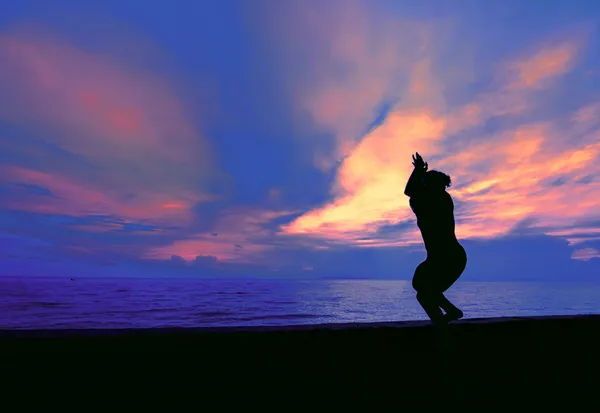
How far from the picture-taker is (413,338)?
570 centimetres

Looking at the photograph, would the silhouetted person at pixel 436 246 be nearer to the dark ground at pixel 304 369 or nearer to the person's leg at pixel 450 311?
the person's leg at pixel 450 311

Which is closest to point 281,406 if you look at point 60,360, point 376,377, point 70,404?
point 376,377

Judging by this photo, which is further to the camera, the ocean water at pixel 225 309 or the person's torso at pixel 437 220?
the ocean water at pixel 225 309

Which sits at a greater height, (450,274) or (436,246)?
(436,246)

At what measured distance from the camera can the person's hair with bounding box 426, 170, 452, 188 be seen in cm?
493

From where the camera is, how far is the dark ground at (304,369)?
117 inches

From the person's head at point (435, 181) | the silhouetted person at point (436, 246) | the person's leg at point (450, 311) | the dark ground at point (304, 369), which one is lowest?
the dark ground at point (304, 369)

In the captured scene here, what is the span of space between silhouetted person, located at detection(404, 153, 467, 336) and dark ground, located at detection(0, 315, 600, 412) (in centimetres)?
60

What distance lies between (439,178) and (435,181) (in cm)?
9

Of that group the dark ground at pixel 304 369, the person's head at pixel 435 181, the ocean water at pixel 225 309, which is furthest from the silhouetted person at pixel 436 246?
the ocean water at pixel 225 309

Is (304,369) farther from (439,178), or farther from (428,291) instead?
(439,178)

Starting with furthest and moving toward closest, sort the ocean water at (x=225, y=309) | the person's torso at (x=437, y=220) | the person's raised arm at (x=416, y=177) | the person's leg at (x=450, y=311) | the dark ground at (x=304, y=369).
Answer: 1. the ocean water at (x=225, y=309)
2. the person's raised arm at (x=416, y=177)
3. the person's torso at (x=437, y=220)
4. the person's leg at (x=450, y=311)
5. the dark ground at (x=304, y=369)

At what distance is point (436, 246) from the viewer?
16.0 ft

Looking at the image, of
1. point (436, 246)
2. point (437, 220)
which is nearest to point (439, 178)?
point (437, 220)
